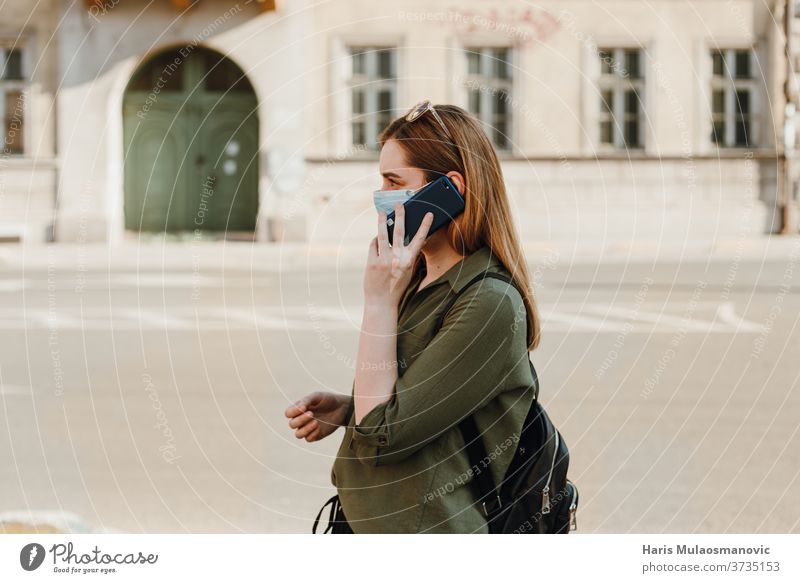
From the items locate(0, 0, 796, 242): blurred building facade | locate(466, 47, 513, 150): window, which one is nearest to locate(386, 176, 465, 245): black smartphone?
locate(0, 0, 796, 242): blurred building facade

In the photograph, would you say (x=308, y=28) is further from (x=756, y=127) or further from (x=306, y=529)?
(x=306, y=529)

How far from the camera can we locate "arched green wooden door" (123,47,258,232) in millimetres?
19047

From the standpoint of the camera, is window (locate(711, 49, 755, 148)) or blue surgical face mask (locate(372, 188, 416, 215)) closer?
blue surgical face mask (locate(372, 188, 416, 215))

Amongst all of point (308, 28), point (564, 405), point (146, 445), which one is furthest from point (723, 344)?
point (308, 28)

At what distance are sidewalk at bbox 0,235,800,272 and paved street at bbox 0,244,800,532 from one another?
1.75m

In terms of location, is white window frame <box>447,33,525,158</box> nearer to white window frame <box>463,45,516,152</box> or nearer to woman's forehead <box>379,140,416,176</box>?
white window frame <box>463,45,516,152</box>

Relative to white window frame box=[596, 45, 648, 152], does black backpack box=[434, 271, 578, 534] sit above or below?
below

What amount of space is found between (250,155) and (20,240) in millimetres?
3960

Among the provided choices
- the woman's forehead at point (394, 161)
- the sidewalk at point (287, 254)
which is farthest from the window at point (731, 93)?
the woman's forehead at point (394, 161)

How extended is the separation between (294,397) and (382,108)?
39.8 feet

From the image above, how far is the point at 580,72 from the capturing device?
18875mm

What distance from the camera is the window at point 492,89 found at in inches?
727
